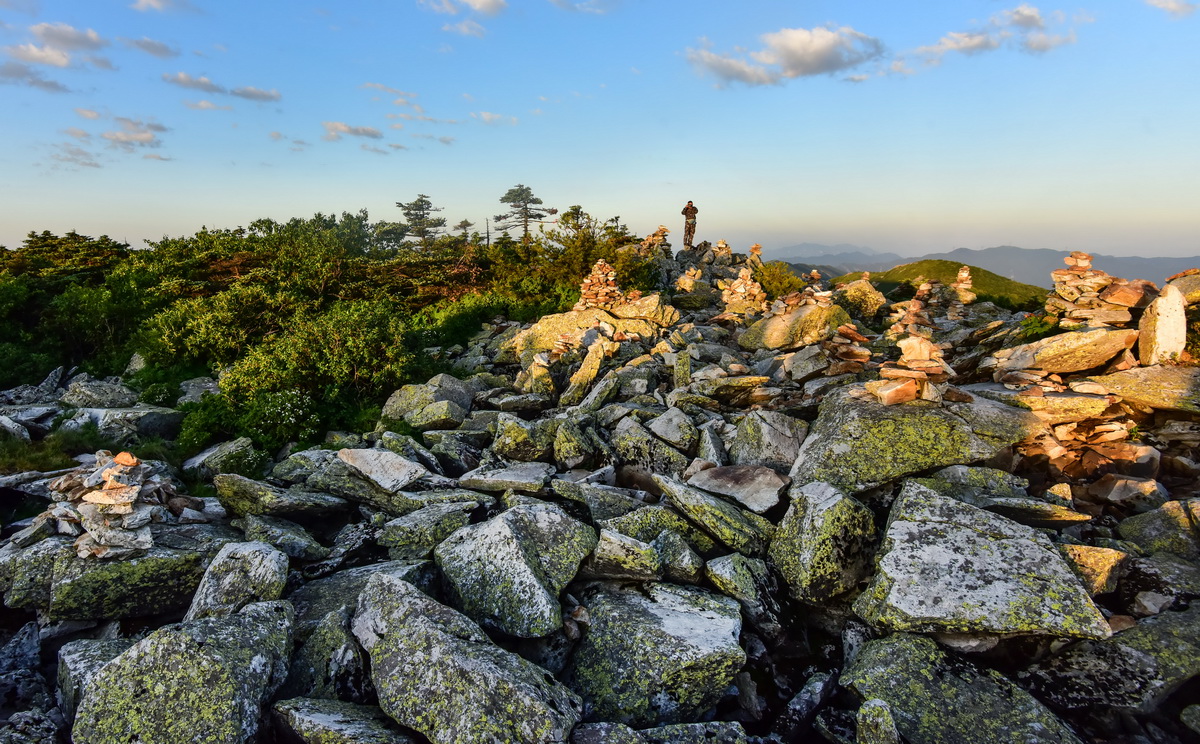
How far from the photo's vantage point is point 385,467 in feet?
40.8

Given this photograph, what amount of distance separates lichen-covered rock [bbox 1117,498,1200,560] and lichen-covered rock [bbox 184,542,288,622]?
13.2m

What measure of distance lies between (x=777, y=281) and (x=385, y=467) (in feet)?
90.5

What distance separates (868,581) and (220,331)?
2725 cm

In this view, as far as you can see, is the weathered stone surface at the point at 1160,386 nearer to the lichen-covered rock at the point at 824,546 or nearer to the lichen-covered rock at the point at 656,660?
the lichen-covered rock at the point at 824,546

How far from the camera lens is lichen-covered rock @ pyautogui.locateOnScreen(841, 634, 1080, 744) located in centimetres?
646

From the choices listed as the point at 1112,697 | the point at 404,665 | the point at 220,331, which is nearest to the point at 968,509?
the point at 1112,697

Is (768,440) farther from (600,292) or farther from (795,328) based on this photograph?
(600,292)

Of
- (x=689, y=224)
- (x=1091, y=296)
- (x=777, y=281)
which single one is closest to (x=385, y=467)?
(x=1091, y=296)

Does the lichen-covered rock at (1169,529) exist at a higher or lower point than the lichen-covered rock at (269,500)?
higher

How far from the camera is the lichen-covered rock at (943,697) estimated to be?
6.46 metres

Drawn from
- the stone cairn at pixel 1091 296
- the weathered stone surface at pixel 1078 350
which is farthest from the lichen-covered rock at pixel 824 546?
the stone cairn at pixel 1091 296

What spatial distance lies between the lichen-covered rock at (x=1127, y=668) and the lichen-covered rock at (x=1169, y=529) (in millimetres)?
1423

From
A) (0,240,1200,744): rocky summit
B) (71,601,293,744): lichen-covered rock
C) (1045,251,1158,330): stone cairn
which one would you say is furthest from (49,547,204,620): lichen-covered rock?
(1045,251,1158,330): stone cairn

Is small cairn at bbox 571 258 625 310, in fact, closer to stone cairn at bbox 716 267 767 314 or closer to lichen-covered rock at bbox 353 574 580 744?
stone cairn at bbox 716 267 767 314
